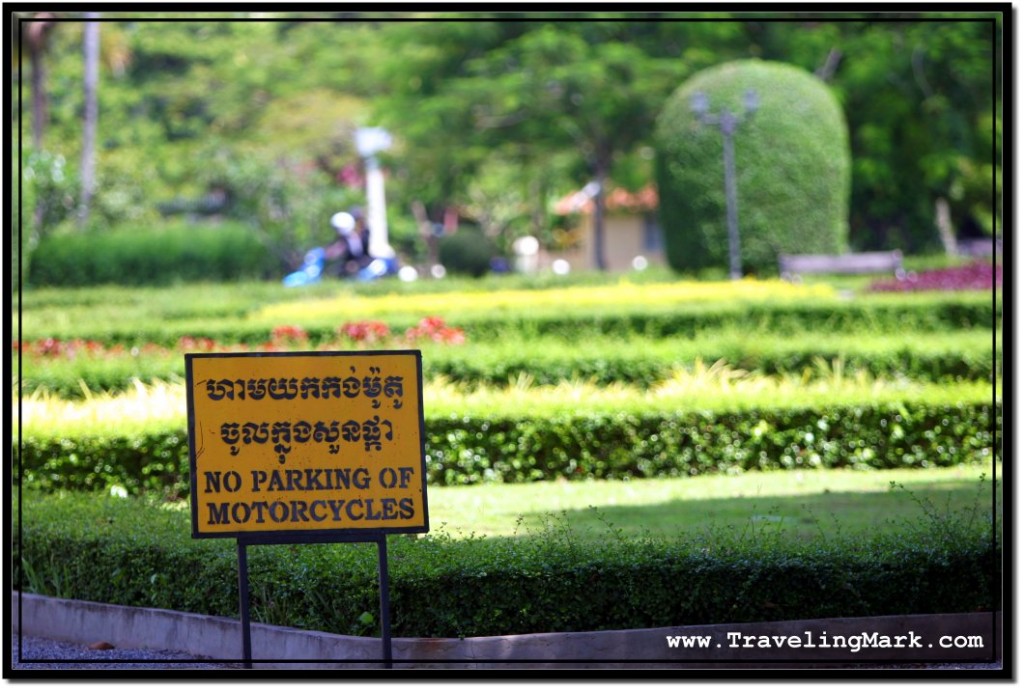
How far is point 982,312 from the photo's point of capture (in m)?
16.7

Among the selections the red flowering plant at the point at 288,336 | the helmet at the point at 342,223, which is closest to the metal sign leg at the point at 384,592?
the red flowering plant at the point at 288,336

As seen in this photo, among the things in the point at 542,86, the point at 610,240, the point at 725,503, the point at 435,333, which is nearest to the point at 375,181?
the point at 542,86

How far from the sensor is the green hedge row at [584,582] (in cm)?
615

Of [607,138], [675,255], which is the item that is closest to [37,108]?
[607,138]

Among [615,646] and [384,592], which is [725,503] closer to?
[615,646]

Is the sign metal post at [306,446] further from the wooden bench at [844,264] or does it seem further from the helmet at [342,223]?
the helmet at [342,223]

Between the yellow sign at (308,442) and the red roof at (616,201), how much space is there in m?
30.6

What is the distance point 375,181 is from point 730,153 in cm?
1539

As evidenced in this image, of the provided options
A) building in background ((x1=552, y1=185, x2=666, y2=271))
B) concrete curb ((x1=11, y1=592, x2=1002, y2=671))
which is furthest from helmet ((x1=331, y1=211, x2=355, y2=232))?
concrete curb ((x1=11, y1=592, x2=1002, y2=671))

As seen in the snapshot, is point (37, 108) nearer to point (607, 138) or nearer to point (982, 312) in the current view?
point (607, 138)

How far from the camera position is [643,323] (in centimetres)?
1573

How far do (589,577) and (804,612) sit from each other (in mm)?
899

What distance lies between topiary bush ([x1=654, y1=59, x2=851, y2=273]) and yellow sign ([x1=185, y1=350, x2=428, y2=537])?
20852mm

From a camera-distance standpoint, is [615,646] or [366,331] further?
[366,331]
